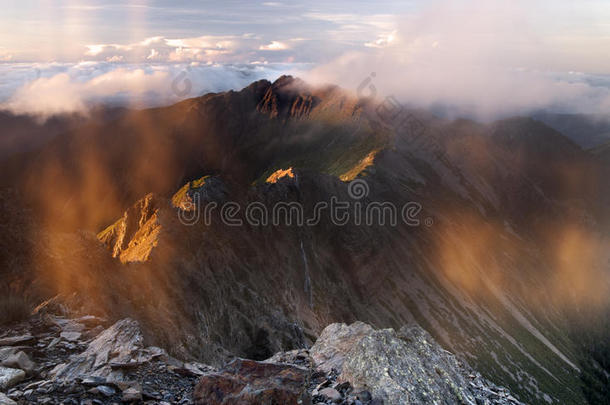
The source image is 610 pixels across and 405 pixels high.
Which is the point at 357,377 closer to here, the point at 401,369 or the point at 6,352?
the point at 401,369

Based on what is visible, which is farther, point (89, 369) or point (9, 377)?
point (89, 369)

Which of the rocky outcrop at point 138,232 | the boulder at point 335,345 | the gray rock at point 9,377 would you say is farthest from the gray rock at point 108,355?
the rocky outcrop at point 138,232

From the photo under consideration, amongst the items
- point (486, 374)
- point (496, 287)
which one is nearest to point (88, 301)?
point (486, 374)

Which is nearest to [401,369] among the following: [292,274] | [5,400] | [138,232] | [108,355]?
[108,355]

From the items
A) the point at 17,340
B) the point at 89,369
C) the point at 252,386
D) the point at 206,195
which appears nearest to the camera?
the point at 252,386

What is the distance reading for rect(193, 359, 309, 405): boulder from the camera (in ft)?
52.6

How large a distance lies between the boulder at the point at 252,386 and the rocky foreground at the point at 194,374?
0.13 ft

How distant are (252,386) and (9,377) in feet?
30.7

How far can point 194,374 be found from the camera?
19.4 m

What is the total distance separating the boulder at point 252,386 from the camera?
1605 centimetres

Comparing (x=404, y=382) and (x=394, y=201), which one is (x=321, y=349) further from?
(x=394, y=201)

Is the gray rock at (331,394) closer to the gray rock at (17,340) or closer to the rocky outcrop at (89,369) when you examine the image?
the rocky outcrop at (89,369)

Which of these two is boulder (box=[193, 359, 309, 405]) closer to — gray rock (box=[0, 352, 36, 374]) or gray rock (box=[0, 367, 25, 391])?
gray rock (box=[0, 367, 25, 391])

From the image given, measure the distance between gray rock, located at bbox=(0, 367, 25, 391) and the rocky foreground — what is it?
3 centimetres
